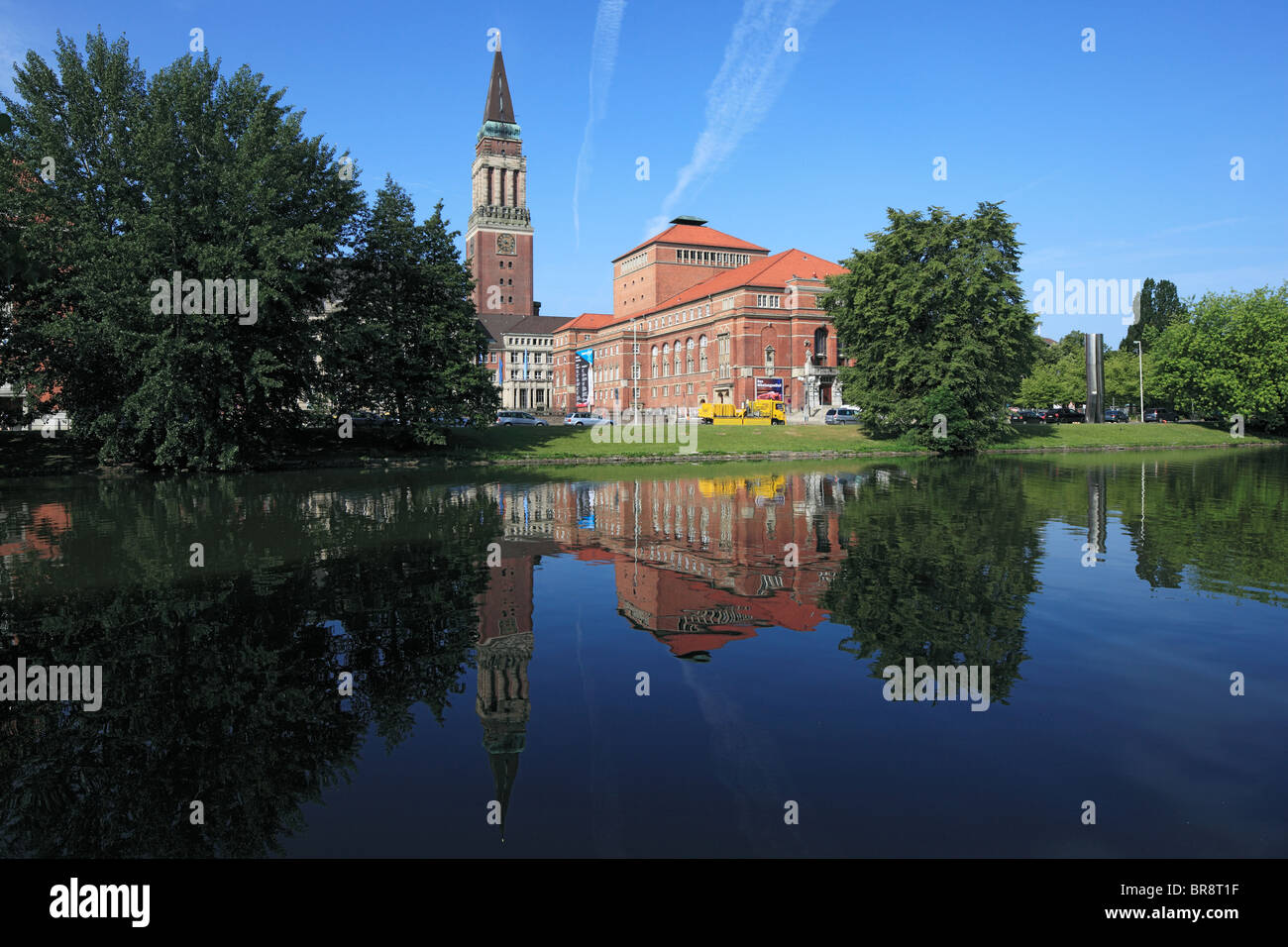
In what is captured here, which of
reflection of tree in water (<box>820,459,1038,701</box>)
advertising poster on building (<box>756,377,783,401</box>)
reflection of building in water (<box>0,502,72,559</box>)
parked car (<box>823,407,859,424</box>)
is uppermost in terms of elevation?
advertising poster on building (<box>756,377,783,401</box>)

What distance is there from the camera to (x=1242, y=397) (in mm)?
75750

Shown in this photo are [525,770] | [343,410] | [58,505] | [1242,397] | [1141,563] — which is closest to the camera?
[525,770]

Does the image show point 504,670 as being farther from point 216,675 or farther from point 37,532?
point 37,532

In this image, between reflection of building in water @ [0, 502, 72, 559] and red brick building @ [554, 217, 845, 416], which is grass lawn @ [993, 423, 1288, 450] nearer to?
red brick building @ [554, 217, 845, 416]

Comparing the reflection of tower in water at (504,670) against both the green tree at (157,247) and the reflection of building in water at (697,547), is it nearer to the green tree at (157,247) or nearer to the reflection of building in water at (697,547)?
the reflection of building in water at (697,547)

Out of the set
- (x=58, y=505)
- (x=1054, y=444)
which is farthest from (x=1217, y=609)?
(x=1054, y=444)

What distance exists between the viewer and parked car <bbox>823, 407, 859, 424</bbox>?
244 feet

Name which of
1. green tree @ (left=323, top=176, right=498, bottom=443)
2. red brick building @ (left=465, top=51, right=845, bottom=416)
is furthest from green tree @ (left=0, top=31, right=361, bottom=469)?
red brick building @ (left=465, top=51, right=845, bottom=416)

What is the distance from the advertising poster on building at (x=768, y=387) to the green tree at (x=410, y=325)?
3862 centimetres

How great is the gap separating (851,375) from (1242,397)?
138 ft

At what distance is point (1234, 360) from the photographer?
253ft

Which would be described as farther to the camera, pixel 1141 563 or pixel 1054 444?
pixel 1054 444

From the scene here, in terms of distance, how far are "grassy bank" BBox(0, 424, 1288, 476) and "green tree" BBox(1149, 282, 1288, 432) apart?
366 centimetres
